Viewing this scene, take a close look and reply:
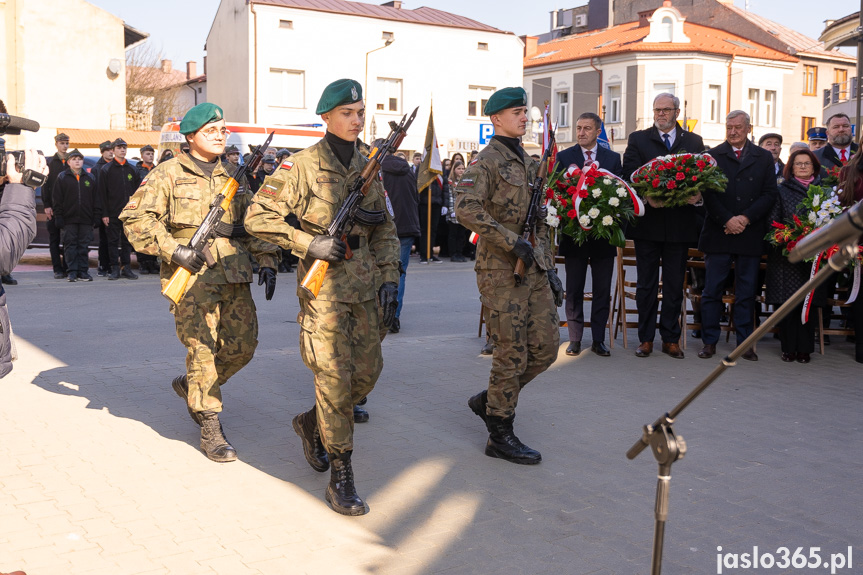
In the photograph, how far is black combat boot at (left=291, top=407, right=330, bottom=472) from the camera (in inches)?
218

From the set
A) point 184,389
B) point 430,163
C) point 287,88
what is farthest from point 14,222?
point 287,88

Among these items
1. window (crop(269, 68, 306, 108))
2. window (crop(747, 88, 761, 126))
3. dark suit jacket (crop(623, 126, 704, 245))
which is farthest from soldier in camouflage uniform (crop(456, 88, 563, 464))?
window (crop(747, 88, 761, 126))

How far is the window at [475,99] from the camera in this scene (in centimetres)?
4491

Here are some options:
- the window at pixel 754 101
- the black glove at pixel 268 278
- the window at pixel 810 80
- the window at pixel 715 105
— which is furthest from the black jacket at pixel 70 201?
the window at pixel 810 80

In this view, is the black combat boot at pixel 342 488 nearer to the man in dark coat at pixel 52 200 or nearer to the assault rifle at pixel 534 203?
the assault rifle at pixel 534 203

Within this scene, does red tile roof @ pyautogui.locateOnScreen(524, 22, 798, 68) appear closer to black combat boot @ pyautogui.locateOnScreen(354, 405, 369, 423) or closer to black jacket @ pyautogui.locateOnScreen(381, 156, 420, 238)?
black jacket @ pyautogui.locateOnScreen(381, 156, 420, 238)

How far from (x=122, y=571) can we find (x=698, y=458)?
12.0ft

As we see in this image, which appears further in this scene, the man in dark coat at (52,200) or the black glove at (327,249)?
the man in dark coat at (52,200)

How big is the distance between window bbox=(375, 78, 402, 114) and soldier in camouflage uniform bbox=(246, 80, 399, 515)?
125 feet

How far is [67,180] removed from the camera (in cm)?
1488

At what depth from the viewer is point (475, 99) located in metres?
45.1

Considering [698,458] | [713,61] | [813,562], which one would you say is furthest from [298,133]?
[713,61]

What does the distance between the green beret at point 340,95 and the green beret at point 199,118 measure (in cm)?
106

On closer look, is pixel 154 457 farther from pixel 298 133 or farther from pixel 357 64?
pixel 357 64
